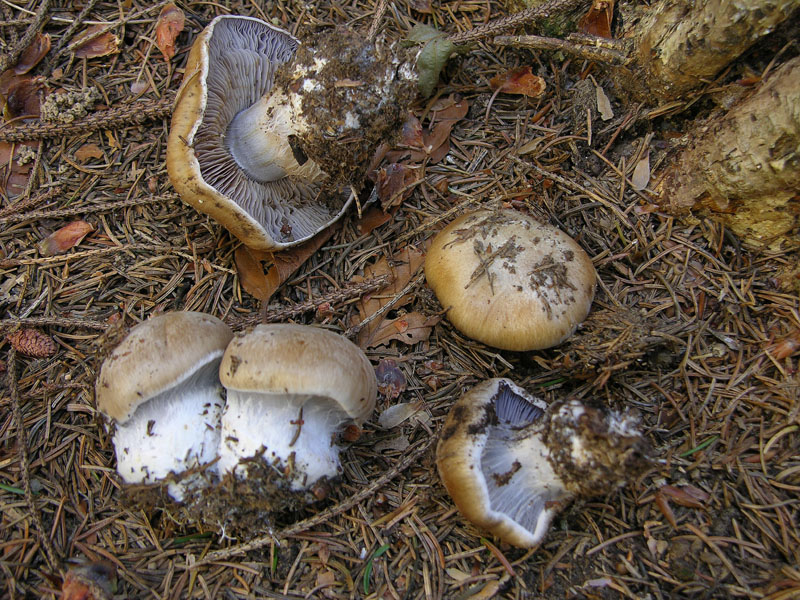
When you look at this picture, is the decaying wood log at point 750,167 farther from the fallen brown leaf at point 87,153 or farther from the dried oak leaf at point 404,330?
the fallen brown leaf at point 87,153

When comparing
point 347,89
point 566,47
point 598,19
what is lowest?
point 347,89

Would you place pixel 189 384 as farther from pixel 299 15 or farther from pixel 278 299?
pixel 299 15

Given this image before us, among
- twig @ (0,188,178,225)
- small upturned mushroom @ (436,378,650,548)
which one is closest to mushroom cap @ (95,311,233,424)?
twig @ (0,188,178,225)

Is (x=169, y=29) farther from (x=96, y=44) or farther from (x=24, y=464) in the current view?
(x=24, y=464)

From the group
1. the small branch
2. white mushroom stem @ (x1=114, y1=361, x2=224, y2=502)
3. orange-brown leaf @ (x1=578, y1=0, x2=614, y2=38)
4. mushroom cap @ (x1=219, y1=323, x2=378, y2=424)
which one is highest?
orange-brown leaf @ (x1=578, y1=0, x2=614, y2=38)

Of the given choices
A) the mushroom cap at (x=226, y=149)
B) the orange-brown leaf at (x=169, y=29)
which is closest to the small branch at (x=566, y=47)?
the mushroom cap at (x=226, y=149)

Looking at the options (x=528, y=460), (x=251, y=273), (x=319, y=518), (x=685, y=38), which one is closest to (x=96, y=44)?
(x=251, y=273)

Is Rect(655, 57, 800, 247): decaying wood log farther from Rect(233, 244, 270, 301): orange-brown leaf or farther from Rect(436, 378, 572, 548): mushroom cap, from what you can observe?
Rect(233, 244, 270, 301): orange-brown leaf
